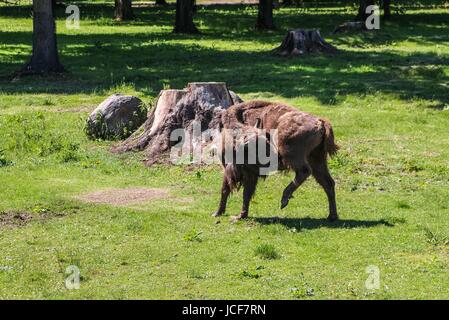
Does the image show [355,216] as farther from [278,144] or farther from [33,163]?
[33,163]

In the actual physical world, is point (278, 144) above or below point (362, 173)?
above

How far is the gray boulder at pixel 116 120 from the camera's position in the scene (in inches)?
729

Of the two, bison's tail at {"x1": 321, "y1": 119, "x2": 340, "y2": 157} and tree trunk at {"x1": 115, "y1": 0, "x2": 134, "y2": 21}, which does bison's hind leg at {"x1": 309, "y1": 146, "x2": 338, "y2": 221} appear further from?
tree trunk at {"x1": 115, "y1": 0, "x2": 134, "y2": 21}

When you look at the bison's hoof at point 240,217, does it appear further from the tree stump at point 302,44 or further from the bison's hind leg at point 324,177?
the tree stump at point 302,44

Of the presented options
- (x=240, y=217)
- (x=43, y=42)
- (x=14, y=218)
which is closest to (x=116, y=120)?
(x=14, y=218)

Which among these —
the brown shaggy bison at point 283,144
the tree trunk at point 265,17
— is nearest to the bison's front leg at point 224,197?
the brown shaggy bison at point 283,144

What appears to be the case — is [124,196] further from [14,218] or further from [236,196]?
[14,218]

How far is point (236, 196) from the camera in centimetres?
1455

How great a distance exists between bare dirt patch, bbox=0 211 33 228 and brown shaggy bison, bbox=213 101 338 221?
110 inches

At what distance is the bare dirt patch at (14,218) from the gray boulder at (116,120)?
531cm

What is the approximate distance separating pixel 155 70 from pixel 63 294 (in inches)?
724

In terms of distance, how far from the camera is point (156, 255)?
37.1ft

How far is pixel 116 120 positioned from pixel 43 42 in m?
9.27

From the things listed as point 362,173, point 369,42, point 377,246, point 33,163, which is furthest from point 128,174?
point 369,42
